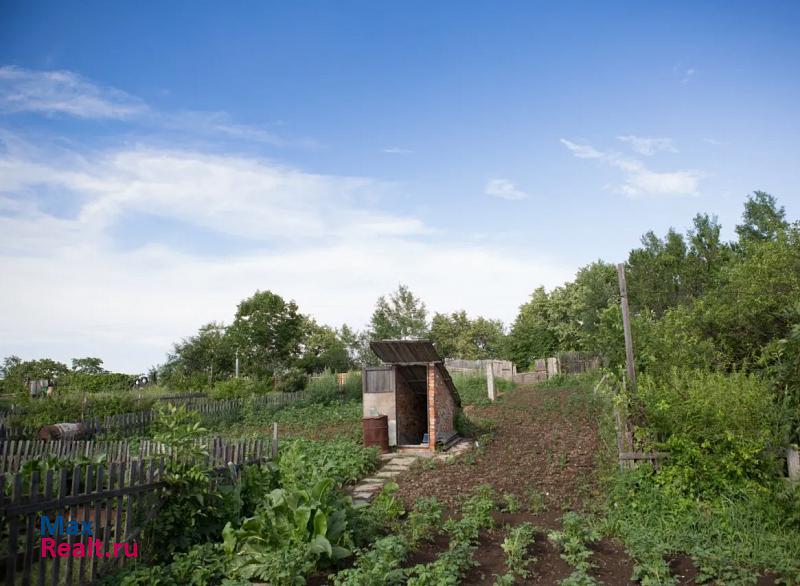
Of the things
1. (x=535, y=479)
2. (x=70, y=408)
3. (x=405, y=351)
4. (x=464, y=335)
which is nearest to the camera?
(x=535, y=479)

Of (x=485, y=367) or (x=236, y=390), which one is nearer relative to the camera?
(x=236, y=390)

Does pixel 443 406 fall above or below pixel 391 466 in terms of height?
above

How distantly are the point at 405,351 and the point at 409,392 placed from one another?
2761 millimetres

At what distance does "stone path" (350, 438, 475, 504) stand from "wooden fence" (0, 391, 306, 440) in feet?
21.2

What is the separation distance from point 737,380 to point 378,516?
5180 millimetres

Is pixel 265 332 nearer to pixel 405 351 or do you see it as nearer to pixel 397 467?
pixel 405 351

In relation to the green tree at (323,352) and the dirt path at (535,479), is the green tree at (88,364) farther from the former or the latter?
the dirt path at (535,479)

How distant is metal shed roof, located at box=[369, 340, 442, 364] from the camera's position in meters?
13.1

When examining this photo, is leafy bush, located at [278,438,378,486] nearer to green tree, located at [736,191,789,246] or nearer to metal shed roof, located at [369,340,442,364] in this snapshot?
metal shed roof, located at [369,340,442,364]

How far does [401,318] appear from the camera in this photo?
50.8 meters

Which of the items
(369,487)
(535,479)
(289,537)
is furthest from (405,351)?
(289,537)

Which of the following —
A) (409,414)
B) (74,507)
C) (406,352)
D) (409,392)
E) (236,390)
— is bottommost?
(409,414)

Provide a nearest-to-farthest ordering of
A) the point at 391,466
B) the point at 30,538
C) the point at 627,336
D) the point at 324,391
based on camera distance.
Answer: the point at 30,538 → the point at 627,336 → the point at 391,466 → the point at 324,391

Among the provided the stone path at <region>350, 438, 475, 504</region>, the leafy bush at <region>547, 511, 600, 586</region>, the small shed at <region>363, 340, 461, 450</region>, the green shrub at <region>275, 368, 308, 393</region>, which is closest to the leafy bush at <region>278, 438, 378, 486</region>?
the stone path at <region>350, 438, 475, 504</region>
